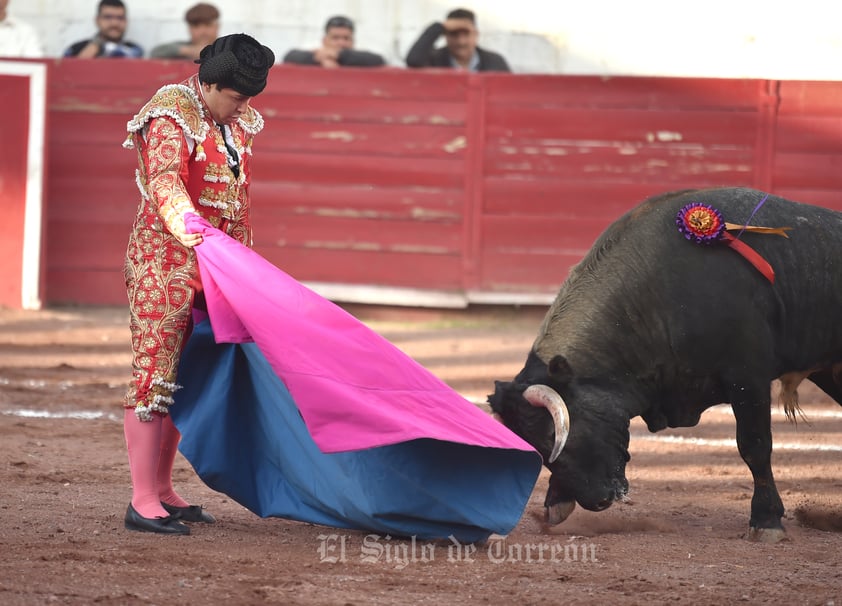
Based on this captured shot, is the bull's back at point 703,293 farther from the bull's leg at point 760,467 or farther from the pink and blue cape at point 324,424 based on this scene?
the pink and blue cape at point 324,424

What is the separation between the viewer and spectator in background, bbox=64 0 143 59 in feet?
28.1

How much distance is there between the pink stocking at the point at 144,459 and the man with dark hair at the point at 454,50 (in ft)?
17.8

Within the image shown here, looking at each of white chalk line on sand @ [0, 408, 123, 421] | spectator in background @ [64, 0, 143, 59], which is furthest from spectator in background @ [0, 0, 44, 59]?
white chalk line on sand @ [0, 408, 123, 421]

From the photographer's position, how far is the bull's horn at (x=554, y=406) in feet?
11.1

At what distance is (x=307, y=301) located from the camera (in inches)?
124

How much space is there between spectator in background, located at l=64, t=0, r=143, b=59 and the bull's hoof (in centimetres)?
610

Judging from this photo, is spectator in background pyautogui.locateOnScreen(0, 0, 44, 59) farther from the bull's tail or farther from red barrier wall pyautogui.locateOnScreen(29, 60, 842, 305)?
the bull's tail

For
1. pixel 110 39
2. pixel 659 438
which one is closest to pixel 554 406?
pixel 659 438

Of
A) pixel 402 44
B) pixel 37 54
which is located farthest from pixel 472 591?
pixel 37 54

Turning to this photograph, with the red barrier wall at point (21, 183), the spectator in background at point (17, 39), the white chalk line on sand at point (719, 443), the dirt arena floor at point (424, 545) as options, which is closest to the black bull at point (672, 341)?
the dirt arena floor at point (424, 545)

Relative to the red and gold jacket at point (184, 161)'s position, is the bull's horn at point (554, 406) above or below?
below

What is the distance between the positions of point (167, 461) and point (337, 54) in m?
5.24

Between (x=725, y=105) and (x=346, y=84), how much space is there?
2274mm

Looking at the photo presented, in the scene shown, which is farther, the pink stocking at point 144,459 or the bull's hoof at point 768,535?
the bull's hoof at point 768,535
